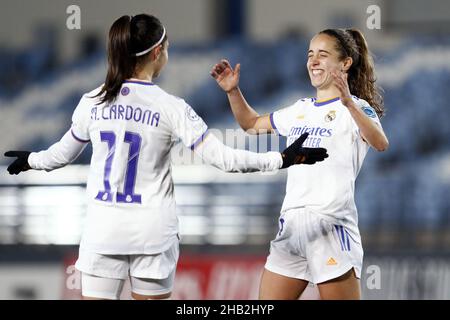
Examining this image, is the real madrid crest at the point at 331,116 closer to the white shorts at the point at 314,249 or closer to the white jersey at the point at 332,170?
the white jersey at the point at 332,170

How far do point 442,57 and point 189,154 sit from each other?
3478 millimetres

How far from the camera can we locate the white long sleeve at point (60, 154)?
3914 millimetres

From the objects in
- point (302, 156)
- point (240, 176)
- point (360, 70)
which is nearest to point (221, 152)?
point (302, 156)

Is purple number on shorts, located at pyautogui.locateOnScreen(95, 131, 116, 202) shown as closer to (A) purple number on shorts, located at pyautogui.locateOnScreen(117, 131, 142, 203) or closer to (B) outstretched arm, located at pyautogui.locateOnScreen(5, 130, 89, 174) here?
(A) purple number on shorts, located at pyautogui.locateOnScreen(117, 131, 142, 203)

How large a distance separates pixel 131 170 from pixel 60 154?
0.41m

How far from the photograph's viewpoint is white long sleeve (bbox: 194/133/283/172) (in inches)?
148

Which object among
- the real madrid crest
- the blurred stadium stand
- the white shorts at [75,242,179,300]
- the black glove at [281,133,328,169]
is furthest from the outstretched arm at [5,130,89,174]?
the blurred stadium stand

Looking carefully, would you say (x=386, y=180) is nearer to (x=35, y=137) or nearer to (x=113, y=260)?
(x=35, y=137)

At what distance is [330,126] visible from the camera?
13.5 ft

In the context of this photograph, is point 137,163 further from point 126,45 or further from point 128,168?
point 126,45

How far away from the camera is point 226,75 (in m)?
4.51

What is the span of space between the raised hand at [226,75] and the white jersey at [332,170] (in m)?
0.48

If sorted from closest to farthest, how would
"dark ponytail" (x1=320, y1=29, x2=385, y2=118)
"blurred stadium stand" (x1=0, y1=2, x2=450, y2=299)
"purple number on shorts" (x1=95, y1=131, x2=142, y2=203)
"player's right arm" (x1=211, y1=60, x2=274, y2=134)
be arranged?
"purple number on shorts" (x1=95, y1=131, x2=142, y2=203)
"dark ponytail" (x1=320, y1=29, x2=385, y2=118)
"player's right arm" (x1=211, y1=60, x2=274, y2=134)
"blurred stadium stand" (x1=0, y1=2, x2=450, y2=299)
